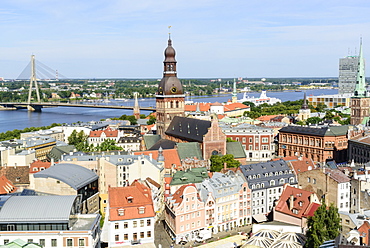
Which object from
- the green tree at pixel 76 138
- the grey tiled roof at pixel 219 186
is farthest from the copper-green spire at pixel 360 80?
the grey tiled roof at pixel 219 186

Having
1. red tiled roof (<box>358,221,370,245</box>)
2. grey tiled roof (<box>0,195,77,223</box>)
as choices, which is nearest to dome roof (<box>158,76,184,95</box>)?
grey tiled roof (<box>0,195,77,223</box>)

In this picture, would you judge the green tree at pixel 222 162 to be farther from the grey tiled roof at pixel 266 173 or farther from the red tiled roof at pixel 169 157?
the grey tiled roof at pixel 266 173

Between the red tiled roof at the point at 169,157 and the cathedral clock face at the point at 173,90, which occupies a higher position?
the cathedral clock face at the point at 173,90

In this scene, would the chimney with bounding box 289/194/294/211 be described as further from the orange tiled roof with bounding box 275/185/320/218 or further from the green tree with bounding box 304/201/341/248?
the green tree with bounding box 304/201/341/248

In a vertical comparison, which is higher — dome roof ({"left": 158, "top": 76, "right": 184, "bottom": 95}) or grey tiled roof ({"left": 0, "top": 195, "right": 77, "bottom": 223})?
dome roof ({"left": 158, "top": 76, "right": 184, "bottom": 95})

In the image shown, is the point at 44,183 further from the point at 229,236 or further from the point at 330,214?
the point at 330,214

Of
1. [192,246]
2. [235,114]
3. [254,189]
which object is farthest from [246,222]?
[235,114]

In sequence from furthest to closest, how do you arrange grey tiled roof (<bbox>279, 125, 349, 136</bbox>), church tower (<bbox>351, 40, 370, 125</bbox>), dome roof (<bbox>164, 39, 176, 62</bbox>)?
church tower (<bbox>351, 40, 370, 125</bbox>), grey tiled roof (<bbox>279, 125, 349, 136</bbox>), dome roof (<bbox>164, 39, 176, 62</bbox>)

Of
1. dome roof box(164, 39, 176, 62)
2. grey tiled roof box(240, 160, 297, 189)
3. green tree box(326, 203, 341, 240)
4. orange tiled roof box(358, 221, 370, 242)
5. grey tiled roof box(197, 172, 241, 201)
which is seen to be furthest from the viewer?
dome roof box(164, 39, 176, 62)
